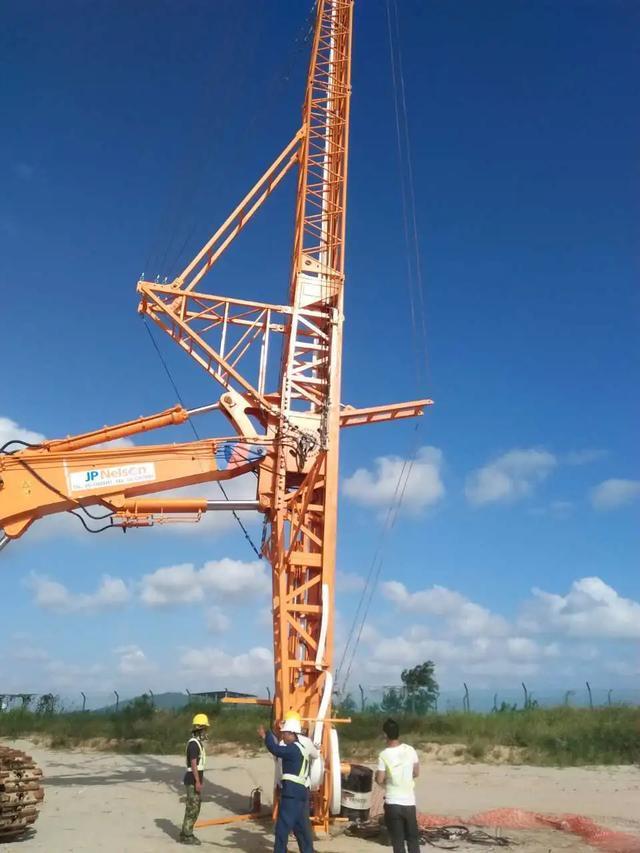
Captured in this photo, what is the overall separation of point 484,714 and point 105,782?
16.5 m

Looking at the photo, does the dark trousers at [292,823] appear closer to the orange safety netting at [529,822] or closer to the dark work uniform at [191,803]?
the dark work uniform at [191,803]

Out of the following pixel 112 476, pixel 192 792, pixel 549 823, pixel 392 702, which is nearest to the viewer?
pixel 192 792

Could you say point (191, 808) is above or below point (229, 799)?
above

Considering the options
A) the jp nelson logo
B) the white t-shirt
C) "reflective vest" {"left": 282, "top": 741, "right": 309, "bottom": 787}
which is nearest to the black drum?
"reflective vest" {"left": 282, "top": 741, "right": 309, "bottom": 787}

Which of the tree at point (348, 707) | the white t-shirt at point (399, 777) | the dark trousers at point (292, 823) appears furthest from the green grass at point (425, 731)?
the white t-shirt at point (399, 777)

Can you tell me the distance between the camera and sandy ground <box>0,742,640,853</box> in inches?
490

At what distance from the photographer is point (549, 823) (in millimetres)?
13703

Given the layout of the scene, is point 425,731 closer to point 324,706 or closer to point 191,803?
point 324,706

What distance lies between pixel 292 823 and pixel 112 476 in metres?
7.66

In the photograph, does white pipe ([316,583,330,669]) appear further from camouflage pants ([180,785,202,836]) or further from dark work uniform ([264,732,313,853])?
dark work uniform ([264,732,313,853])

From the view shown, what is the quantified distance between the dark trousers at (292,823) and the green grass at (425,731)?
53.4ft

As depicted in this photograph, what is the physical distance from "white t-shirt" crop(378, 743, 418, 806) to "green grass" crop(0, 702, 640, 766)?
17.1 m

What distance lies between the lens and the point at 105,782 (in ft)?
63.9

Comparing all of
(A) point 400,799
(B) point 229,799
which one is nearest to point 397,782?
(A) point 400,799
